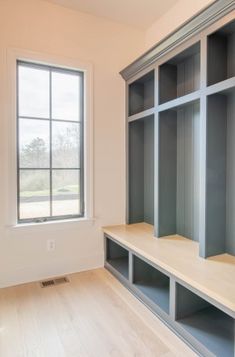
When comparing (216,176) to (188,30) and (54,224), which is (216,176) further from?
(54,224)

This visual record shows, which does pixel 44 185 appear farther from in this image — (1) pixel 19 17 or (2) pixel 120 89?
(1) pixel 19 17

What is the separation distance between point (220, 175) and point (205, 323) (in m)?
1.08

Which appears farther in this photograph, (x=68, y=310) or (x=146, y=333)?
(x=68, y=310)

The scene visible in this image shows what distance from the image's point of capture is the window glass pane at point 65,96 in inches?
105

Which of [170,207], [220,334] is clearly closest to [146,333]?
[220,334]

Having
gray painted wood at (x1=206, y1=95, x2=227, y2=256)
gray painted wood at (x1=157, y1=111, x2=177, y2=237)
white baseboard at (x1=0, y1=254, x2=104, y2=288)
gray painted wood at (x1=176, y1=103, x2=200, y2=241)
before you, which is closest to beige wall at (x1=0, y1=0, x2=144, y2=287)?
white baseboard at (x1=0, y1=254, x2=104, y2=288)

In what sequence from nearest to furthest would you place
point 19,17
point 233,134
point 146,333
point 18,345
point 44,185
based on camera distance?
point 18,345
point 146,333
point 233,134
point 19,17
point 44,185

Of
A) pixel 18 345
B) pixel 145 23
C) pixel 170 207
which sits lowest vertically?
pixel 18 345

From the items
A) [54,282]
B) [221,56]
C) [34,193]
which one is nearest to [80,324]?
[54,282]

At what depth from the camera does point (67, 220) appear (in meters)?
2.71

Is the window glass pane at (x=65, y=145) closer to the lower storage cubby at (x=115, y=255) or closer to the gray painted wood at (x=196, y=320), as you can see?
the lower storage cubby at (x=115, y=255)

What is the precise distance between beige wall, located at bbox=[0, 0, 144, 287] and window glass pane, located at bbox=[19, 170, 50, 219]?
0.16 meters

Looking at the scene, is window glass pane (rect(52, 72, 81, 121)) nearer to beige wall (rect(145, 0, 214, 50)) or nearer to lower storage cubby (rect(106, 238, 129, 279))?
beige wall (rect(145, 0, 214, 50))

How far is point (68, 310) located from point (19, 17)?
107 inches
